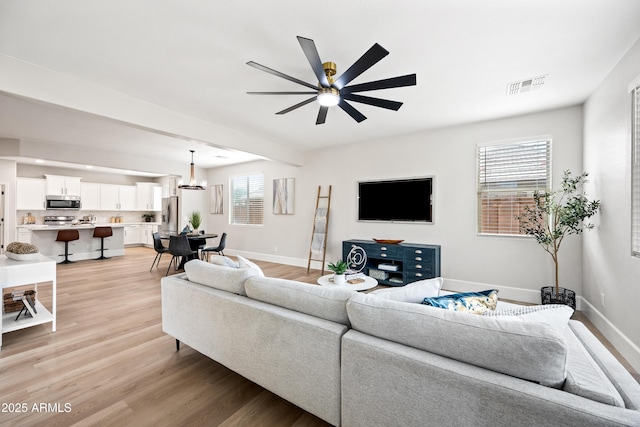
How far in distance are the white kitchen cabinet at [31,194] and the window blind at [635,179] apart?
1099cm

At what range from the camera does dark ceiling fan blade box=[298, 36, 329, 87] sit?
177 centimetres

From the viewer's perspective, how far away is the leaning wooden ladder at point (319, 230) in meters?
5.63

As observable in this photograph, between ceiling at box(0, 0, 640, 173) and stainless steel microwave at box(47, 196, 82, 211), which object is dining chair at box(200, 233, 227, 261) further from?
stainless steel microwave at box(47, 196, 82, 211)

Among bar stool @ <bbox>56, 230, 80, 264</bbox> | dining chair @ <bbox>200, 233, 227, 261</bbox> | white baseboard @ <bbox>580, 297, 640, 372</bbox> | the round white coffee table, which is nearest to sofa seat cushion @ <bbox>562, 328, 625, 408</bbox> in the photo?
white baseboard @ <bbox>580, 297, 640, 372</bbox>

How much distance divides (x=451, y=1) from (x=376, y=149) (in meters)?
3.33

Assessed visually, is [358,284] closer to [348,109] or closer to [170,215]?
[348,109]

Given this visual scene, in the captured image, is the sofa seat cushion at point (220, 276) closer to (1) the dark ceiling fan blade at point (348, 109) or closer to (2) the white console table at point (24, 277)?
(2) the white console table at point (24, 277)

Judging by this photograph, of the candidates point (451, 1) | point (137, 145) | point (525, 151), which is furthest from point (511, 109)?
point (137, 145)

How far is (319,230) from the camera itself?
575 centimetres

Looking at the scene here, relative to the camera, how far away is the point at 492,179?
13.3 ft

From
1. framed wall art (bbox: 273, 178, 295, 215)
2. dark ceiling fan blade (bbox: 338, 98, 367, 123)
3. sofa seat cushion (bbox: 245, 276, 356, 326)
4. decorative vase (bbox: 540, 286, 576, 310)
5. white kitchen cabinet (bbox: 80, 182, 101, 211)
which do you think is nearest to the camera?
sofa seat cushion (bbox: 245, 276, 356, 326)

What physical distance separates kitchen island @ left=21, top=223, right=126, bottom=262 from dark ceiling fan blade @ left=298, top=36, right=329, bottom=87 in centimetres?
734

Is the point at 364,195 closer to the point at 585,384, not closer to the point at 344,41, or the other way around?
the point at 344,41

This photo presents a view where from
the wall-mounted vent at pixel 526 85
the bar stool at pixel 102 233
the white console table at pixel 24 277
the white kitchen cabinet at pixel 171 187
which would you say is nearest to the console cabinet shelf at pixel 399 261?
the wall-mounted vent at pixel 526 85
